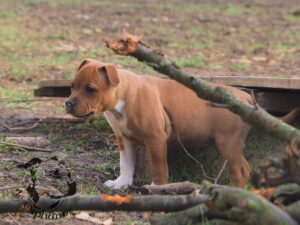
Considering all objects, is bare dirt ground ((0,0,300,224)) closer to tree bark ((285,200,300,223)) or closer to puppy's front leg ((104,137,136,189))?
puppy's front leg ((104,137,136,189))

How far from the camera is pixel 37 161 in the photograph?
515 cm

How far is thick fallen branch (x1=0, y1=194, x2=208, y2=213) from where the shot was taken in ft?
11.1

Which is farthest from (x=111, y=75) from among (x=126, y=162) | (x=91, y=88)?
(x=126, y=162)

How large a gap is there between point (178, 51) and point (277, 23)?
4.05 m

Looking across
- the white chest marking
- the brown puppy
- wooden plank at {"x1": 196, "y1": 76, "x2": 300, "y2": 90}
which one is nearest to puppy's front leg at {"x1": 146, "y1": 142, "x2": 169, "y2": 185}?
the brown puppy

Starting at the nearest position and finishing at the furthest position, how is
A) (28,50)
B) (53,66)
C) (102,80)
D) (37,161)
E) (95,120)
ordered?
(102,80), (37,161), (95,120), (53,66), (28,50)

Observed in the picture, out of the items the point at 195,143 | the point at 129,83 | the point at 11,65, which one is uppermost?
the point at 129,83

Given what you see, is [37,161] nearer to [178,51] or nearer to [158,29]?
[178,51]

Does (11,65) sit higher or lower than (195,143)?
lower

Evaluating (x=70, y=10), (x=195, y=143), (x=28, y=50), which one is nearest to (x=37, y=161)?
(x=195, y=143)

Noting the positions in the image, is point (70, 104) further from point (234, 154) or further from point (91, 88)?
point (234, 154)

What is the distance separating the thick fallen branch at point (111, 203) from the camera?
339 cm

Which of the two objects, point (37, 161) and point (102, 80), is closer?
point (102, 80)

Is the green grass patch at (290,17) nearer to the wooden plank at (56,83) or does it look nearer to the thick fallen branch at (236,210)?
the wooden plank at (56,83)
